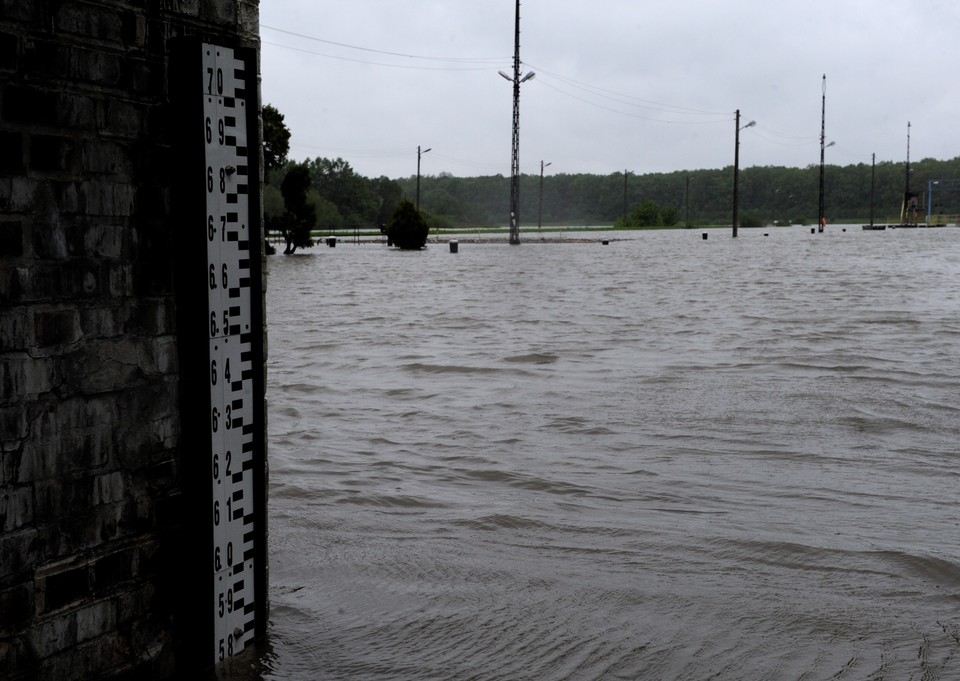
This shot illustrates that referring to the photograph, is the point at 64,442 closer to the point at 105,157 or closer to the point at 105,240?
the point at 105,240

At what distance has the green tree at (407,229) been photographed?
134 feet

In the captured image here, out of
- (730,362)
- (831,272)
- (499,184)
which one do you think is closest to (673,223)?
(499,184)

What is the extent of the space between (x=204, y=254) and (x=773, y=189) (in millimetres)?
147197

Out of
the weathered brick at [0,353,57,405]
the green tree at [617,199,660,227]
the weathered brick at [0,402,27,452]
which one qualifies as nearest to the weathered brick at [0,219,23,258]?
the weathered brick at [0,353,57,405]

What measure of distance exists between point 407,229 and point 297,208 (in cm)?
694

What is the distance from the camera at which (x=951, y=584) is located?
409 cm

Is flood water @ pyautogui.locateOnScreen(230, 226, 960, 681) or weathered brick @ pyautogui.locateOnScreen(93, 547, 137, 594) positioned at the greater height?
weathered brick @ pyautogui.locateOnScreen(93, 547, 137, 594)

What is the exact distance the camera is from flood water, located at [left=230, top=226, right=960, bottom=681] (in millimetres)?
3588

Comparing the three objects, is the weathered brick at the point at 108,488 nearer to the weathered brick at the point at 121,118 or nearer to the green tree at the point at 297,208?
the weathered brick at the point at 121,118

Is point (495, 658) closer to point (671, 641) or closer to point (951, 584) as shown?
point (671, 641)

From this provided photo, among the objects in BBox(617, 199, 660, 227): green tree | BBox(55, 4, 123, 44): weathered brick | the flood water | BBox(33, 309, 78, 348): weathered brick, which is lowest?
the flood water

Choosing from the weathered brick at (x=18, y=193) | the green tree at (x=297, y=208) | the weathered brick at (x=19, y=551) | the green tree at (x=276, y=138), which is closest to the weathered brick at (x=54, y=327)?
the weathered brick at (x=18, y=193)

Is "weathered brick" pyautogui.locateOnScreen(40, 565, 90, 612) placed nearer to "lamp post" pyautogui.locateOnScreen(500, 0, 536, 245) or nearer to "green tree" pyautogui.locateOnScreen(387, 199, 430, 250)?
"green tree" pyautogui.locateOnScreen(387, 199, 430, 250)

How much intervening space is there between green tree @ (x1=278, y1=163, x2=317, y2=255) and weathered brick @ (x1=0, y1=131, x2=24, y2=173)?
3174 centimetres
